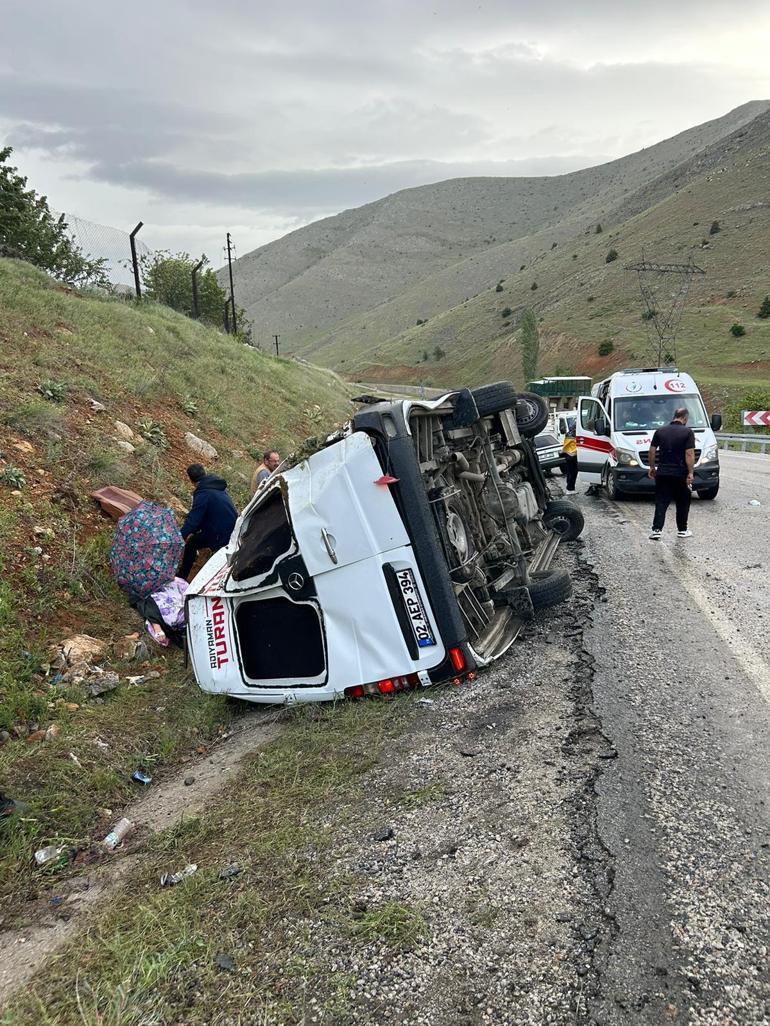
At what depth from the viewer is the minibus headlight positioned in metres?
12.0

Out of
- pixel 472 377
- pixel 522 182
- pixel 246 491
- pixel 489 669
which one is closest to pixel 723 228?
pixel 472 377

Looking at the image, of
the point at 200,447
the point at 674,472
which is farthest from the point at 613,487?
the point at 200,447

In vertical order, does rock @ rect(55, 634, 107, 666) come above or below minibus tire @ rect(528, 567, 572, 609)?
below

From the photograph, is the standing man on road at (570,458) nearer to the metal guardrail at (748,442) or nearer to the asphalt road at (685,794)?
the asphalt road at (685,794)

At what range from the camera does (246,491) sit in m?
11.0

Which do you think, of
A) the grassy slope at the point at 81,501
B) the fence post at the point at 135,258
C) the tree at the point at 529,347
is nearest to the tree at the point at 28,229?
the fence post at the point at 135,258

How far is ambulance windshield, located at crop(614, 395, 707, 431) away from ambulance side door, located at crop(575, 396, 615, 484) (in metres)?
0.29

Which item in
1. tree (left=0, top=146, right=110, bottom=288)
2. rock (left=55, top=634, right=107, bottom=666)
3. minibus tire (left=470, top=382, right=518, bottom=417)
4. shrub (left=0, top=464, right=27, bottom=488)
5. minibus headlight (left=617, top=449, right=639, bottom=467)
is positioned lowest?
rock (left=55, top=634, right=107, bottom=666)

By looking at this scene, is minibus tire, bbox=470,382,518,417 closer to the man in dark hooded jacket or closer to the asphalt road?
the asphalt road

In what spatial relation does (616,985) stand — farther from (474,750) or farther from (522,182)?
(522,182)

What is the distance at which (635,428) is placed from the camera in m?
12.7

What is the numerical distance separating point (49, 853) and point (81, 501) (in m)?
4.77

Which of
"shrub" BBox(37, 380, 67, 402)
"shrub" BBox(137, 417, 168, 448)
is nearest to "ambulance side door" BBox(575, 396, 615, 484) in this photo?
"shrub" BBox(137, 417, 168, 448)

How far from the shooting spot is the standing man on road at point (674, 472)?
897 centimetres
